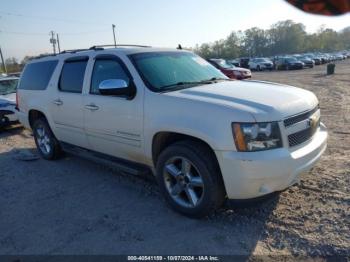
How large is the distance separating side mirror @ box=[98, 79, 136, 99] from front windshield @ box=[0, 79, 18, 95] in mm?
7401

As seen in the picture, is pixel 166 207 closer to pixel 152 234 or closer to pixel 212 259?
pixel 152 234

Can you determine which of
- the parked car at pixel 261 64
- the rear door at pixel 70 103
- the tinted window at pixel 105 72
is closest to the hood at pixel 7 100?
the rear door at pixel 70 103

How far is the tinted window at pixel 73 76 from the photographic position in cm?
511

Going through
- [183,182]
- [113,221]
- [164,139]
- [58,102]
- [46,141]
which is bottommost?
[113,221]

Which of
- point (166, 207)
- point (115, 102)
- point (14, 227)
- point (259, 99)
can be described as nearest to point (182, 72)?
point (115, 102)

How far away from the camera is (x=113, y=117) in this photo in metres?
4.43

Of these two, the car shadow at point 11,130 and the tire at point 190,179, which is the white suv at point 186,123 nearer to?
the tire at point 190,179

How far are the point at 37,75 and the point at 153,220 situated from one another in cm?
392

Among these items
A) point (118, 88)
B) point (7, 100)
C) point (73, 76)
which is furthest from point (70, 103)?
point (7, 100)

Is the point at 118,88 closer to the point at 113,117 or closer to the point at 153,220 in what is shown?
the point at 113,117

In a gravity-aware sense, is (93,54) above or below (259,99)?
above

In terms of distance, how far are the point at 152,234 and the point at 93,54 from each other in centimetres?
275

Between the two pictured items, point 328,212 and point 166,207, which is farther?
point 166,207

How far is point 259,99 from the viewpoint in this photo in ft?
11.5
